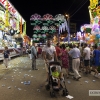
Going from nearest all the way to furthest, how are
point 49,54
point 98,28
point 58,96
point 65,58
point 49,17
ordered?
point 58,96 → point 49,54 → point 65,58 → point 98,28 → point 49,17

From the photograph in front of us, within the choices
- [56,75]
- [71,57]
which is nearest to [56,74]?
[56,75]

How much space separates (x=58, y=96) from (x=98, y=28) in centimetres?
1237

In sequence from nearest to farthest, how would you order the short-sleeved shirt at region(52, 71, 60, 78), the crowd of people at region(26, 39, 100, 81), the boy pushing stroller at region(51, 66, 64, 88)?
1. the boy pushing stroller at region(51, 66, 64, 88)
2. the short-sleeved shirt at region(52, 71, 60, 78)
3. the crowd of people at region(26, 39, 100, 81)

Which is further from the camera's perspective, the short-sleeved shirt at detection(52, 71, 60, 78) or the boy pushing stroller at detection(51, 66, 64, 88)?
the short-sleeved shirt at detection(52, 71, 60, 78)

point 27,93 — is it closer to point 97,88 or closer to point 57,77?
point 57,77

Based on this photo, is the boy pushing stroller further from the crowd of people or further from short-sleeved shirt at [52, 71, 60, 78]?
the crowd of people

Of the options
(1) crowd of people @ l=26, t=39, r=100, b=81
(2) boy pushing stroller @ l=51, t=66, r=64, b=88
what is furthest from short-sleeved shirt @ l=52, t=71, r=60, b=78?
(1) crowd of people @ l=26, t=39, r=100, b=81

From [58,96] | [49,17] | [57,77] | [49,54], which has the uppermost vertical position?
[49,17]

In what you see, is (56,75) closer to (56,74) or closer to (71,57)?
(56,74)

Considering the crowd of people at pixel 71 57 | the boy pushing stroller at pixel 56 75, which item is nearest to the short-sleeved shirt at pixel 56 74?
the boy pushing stroller at pixel 56 75

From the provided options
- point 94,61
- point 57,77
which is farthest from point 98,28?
point 57,77

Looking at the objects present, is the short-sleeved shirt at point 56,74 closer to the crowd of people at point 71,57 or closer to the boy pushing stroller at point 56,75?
the boy pushing stroller at point 56,75

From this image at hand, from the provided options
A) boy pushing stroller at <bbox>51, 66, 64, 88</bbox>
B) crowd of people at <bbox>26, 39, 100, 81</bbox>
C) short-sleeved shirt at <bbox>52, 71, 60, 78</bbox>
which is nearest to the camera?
boy pushing stroller at <bbox>51, 66, 64, 88</bbox>

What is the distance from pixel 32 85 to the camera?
8328 mm
